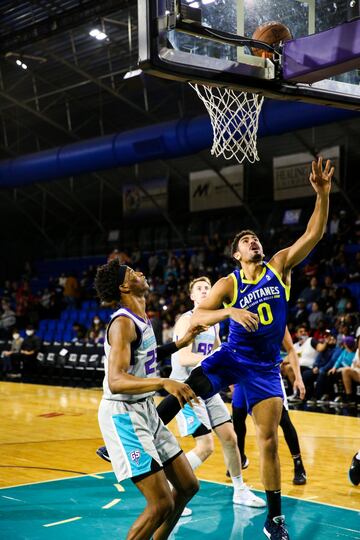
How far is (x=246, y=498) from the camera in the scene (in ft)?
19.3

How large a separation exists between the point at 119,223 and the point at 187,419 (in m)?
20.9

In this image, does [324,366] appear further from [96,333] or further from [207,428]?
[96,333]

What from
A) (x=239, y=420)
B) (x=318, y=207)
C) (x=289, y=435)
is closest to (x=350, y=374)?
(x=289, y=435)

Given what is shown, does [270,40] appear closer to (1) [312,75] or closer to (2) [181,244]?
(1) [312,75]

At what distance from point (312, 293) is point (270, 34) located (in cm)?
997

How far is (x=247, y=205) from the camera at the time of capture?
71.7 ft

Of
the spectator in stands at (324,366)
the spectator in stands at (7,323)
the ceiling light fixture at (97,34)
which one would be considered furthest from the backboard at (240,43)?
the spectator in stands at (7,323)

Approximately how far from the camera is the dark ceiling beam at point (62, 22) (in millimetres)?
15000

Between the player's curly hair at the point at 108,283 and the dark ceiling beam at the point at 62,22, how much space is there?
38.9 feet

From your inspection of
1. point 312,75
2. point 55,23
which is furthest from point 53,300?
point 312,75

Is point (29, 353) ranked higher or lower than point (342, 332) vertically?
lower

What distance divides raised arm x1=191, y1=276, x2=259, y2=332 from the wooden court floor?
7.11ft

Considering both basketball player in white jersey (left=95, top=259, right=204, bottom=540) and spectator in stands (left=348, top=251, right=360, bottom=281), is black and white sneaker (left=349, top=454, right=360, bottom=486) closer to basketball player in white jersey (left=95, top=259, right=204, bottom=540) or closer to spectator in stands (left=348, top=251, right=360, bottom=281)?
basketball player in white jersey (left=95, top=259, right=204, bottom=540)

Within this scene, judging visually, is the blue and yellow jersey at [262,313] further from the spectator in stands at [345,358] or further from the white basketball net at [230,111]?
the spectator in stands at [345,358]
